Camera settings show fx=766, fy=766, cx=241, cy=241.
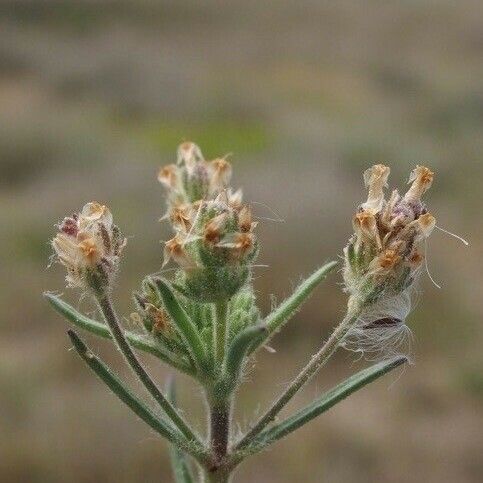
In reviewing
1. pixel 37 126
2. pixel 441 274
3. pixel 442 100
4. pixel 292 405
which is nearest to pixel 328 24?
pixel 442 100

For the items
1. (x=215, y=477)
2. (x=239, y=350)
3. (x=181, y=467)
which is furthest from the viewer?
(x=181, y=467)

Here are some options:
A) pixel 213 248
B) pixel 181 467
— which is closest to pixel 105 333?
pixel 213 248

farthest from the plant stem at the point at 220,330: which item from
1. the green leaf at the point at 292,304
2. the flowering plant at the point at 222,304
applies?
the green leaf at the point at 292,304

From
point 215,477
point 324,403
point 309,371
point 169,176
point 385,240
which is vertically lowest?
point 215,477

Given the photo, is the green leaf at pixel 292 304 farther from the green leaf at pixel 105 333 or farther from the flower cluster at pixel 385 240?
the green leaf at pixel 105 333

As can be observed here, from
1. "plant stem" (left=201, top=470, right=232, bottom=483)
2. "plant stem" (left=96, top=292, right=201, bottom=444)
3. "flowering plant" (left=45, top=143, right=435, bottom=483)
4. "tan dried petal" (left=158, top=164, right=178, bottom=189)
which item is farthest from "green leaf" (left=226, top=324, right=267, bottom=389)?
"tan dried petal" (left=158, top=164, right=178, bottom=189)

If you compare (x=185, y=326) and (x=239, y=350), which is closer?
(x=239, y=350)

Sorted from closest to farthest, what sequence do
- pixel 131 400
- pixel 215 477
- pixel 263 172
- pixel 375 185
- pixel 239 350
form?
pixel 239 350 → pixel 131 400 → pixel 215 477 → pixel 375 185 → pixel 263 172

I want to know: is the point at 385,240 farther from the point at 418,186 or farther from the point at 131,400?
the point at 131,400
